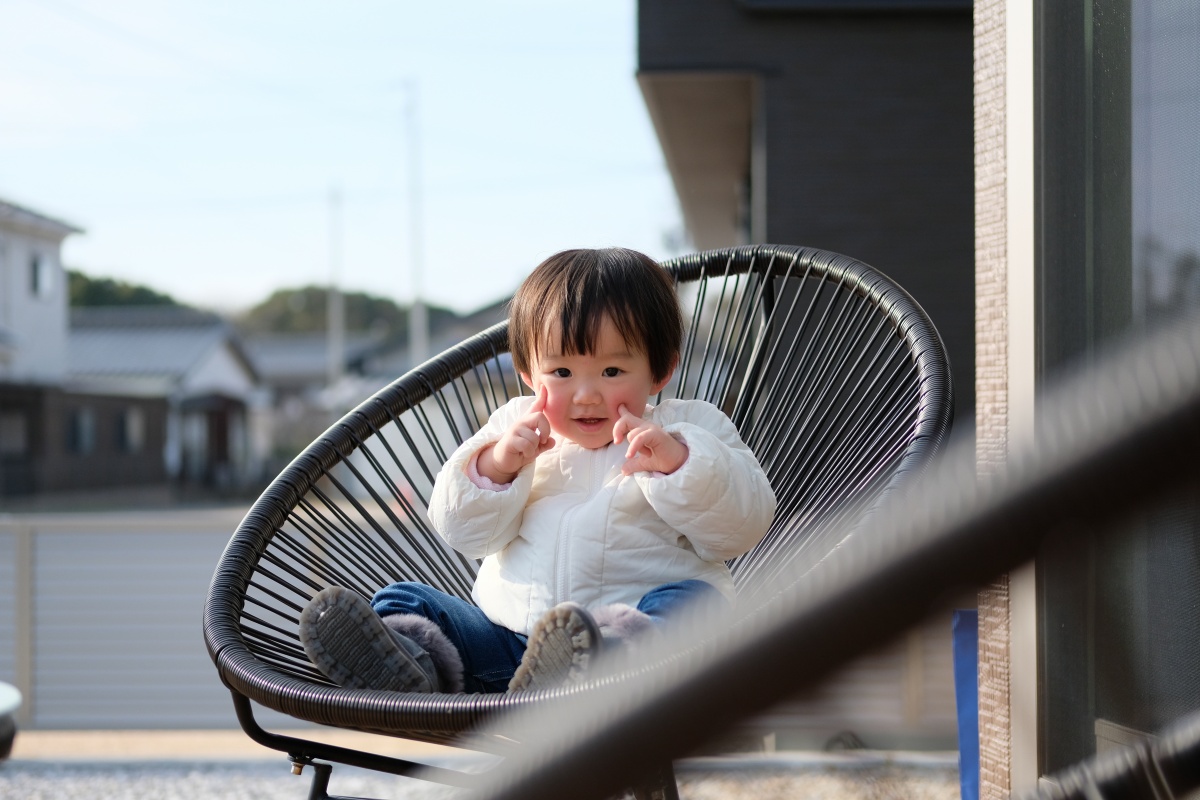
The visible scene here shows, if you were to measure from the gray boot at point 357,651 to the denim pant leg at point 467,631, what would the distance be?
0.12m

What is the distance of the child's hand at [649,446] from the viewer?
46.0 inches

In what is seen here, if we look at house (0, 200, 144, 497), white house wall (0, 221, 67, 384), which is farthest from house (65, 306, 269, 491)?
white house wall (0, 221, 67, 384)

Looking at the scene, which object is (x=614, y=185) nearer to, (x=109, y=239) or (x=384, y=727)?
(x=109, y=239)

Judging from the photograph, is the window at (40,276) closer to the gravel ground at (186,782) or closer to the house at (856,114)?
the house at (856,114)

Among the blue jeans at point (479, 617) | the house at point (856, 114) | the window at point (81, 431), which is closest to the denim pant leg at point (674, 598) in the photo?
the blue jeans at point (479, 617)

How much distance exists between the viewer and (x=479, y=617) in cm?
121

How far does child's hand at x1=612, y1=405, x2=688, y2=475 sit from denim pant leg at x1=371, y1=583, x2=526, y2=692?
0.24 m

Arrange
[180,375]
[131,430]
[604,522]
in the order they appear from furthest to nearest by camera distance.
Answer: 1. [180,375]
2. [131,430]
3. [604,522]

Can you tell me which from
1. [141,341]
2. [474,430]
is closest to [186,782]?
[474,430]

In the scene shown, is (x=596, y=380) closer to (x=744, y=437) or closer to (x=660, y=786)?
(x=744, y=437)

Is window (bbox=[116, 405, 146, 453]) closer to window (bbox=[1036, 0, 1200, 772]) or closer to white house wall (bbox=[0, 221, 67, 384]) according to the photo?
white house wall (bbox=[0, 221, 67, 384])

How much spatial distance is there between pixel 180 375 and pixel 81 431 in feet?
13.3

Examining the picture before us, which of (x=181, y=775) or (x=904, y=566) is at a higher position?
(x=904, y=566)

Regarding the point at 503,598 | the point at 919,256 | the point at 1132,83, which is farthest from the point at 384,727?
the point at 919,256
